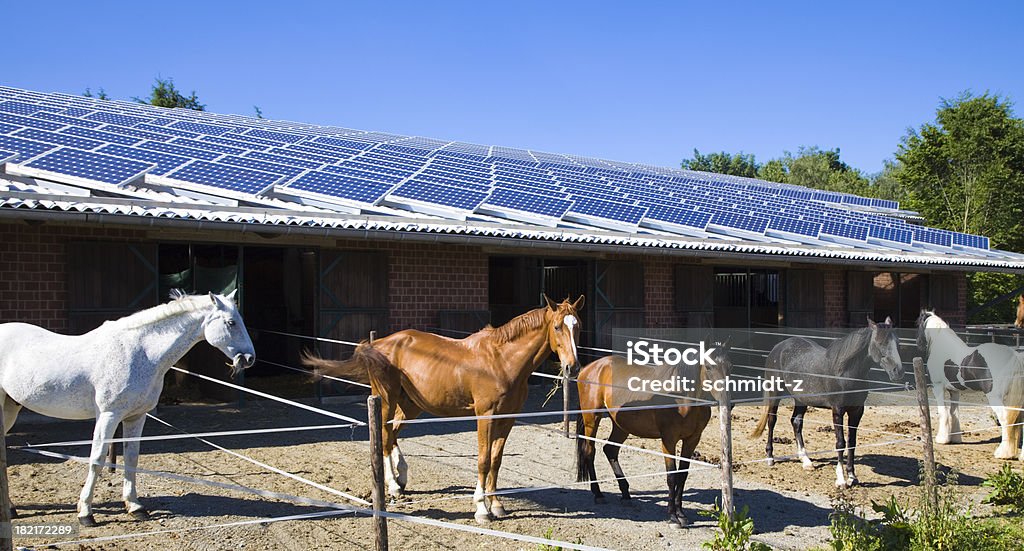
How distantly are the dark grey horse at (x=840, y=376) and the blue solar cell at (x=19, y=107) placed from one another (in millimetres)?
12953

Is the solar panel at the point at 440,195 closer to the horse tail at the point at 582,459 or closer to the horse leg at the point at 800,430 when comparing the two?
the horse tail at the point at 582,459

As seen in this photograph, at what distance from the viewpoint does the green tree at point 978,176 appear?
26.9 m

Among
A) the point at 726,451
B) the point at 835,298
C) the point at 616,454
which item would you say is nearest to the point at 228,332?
the point at 616,454

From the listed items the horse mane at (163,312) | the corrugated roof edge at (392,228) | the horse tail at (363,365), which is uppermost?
the corrugated roof edge at (392,228)

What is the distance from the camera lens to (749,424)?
34.3ft

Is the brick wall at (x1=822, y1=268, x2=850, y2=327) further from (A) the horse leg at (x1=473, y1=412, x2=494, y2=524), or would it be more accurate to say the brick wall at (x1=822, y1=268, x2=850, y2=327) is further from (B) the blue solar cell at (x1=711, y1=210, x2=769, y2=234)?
(A) the horse leg at (x1=473, y1=412, x2=494, y2=524)

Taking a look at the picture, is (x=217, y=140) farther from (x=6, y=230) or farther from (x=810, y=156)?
(x=810, y=156)

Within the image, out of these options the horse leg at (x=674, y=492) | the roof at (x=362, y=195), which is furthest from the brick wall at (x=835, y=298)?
the horse leg at (x=674, y=492)

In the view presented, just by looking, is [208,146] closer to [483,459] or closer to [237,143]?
[237,143]

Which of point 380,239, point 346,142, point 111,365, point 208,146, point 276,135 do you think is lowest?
point 111,365

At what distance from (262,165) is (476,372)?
24.6 feet

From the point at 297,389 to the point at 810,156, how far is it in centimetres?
4778

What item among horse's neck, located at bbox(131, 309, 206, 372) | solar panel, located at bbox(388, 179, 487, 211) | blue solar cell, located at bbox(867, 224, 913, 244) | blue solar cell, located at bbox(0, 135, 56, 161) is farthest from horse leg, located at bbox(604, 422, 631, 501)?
blue solar cell, located at bbox(867, 224, 913, 244)

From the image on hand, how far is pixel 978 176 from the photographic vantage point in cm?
2800
